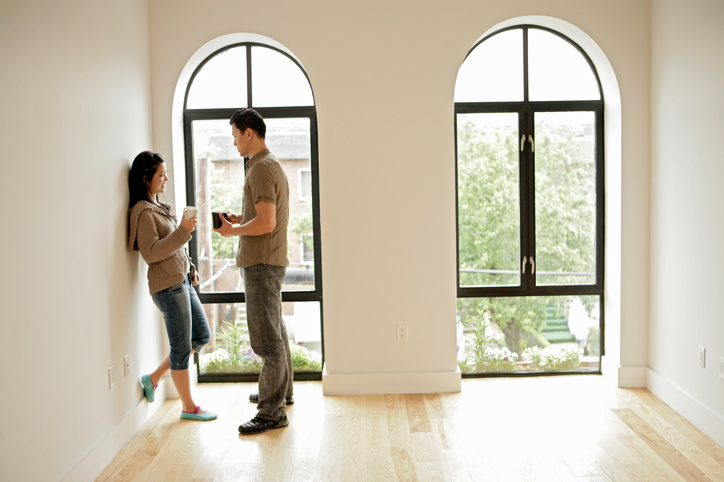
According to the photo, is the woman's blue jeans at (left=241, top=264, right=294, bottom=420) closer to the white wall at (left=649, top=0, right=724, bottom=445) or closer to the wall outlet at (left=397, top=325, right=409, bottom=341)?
the wall outlet at (left=397, top=325, right=409, bottom=341)

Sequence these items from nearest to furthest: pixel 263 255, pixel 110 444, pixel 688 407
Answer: pixel 110 444 → pixel 263 255 → pixel 688 407

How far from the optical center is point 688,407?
291 centimetres

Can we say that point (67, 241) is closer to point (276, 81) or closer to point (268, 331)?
point (268, 331)

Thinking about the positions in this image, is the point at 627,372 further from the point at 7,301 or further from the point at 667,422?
the point at 7,301

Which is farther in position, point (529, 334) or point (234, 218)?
point (529, 334)

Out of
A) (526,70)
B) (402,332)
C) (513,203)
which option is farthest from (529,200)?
(402,332)

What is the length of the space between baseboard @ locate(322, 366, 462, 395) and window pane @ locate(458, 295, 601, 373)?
1.11ft

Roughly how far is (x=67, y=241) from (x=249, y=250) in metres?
0.86

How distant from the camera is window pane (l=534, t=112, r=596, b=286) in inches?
143

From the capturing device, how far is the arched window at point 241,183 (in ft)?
11.8

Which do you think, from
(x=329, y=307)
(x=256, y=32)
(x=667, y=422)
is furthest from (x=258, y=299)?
(x=667, y=422)

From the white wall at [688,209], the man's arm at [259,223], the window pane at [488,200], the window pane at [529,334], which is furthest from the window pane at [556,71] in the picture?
the man's arm at [259,223]

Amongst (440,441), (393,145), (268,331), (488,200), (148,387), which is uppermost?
(393,145)

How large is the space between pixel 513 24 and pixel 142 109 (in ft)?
7.86
